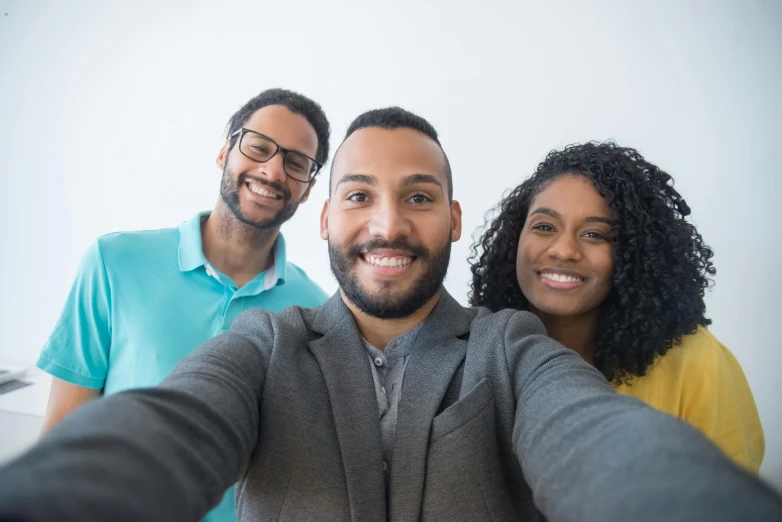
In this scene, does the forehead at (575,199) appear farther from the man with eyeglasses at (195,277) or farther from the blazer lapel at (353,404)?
the man with eyeglasses at (195,277)

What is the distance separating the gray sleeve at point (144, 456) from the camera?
346 millimetres

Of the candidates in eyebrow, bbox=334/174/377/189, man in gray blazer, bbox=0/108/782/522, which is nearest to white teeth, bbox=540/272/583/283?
man in gray blazer, bbox=0/108/782/522

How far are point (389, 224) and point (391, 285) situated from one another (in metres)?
0.15

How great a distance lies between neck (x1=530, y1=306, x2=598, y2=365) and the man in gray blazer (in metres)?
0.47

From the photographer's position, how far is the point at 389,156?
41.9 inches

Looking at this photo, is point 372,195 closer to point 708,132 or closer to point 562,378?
point 562,378

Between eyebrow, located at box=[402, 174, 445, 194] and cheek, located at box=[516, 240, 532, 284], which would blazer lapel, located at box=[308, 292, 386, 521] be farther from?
cheek, located at box=[516, 240, 532, 284]

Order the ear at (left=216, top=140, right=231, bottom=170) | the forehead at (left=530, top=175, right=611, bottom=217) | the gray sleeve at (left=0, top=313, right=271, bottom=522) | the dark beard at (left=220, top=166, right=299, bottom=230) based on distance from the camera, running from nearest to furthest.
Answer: the gray sleeve at (left=0, top=313, right=271, bottom=522) → the forehead at (left=530, top=175, right=611, bottom=217) → the dark beard at (left=220, top=166, right=299, bottom=230) → the ear at (left=216, top=140, right=231, bottom=170)

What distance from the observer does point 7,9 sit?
2.47 m

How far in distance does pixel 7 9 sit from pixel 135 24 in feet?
2.52

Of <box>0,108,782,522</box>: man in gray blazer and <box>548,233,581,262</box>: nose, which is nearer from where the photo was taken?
<box>0,108,782,522</box>: man in gray blazer

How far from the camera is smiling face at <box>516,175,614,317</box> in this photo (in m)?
1.29

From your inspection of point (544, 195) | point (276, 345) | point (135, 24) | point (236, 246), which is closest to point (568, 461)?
point (276, 345)

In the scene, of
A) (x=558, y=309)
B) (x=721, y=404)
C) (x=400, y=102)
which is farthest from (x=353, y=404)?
(x=400, y=102)
